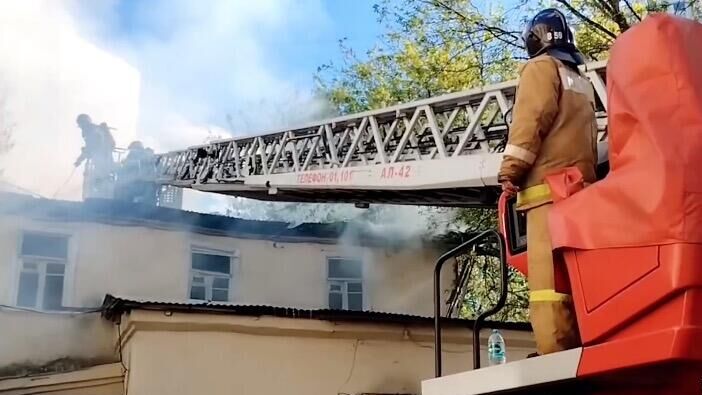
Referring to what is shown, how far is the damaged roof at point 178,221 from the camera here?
39.4 ft

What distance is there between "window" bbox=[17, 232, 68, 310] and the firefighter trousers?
9.55m

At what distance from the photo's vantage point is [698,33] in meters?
2.98

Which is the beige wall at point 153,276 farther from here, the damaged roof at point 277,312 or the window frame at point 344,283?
the damaged roof at point 277,312

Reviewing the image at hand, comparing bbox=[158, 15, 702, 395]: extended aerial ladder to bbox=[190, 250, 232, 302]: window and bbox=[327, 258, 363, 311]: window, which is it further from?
bbox=[327, 258, 363, 311]: window

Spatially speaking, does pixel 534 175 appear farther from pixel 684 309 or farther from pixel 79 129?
pixel 79 129

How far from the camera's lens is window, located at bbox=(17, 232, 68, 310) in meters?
11.7

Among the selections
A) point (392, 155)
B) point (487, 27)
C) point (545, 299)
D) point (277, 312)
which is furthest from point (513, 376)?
point (487, 27)

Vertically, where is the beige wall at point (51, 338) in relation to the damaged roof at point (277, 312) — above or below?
below

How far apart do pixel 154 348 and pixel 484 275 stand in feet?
24.2

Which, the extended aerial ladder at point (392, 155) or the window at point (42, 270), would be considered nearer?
the extended aerial ladder at point (392, 155)

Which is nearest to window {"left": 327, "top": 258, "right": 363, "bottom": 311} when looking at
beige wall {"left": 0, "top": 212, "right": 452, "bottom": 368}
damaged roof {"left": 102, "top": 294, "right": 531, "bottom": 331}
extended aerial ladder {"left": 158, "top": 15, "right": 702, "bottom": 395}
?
beige wall {"left": 0, "top": 212, "right": 452, "bottom": 368}

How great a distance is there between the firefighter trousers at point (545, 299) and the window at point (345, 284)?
34.0ft

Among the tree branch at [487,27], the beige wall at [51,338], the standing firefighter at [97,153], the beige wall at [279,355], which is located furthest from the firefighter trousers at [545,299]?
the standing firefighter at [97,153]

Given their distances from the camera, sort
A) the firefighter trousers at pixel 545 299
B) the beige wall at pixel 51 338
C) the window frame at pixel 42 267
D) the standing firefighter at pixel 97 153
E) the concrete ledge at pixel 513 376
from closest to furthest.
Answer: the concrete ledge at pixel 513 376 < the firefighter trousers at pixel 545 299 < the beige wall at pixel 51 338 < the window frame at pixel 42 267 < the standing firefighter at pixel 97 153
